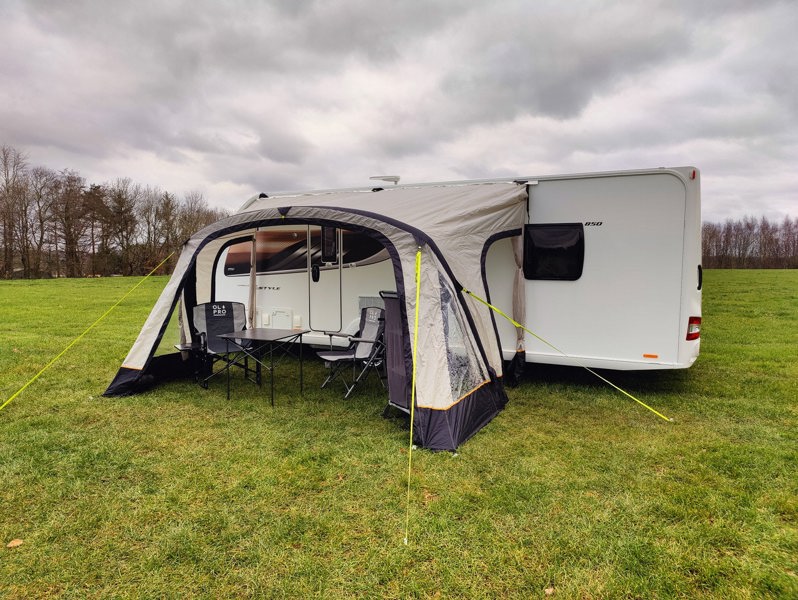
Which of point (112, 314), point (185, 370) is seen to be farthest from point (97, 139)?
point (185, 370)

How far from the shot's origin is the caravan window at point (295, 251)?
19.2ft

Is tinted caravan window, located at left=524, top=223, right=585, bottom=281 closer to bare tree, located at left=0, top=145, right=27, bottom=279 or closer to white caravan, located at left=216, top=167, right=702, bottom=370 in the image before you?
white caravan, located at left=216, top=167, right=702, bottom=370

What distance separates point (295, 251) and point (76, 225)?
81.7 feet

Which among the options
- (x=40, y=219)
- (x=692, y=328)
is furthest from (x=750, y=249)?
(x=40, y=219)

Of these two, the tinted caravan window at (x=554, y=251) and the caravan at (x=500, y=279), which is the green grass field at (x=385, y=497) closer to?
the caravan at (x=500, y=279)

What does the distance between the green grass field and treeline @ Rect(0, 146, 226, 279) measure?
22.6 meters

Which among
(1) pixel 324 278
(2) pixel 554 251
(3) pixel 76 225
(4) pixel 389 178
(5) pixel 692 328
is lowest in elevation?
(5) pixel 692 328

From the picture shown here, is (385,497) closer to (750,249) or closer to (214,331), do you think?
(214,331)

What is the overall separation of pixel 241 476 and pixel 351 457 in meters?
0.77

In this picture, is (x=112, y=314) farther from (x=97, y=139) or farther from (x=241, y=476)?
(x=97, y=139)

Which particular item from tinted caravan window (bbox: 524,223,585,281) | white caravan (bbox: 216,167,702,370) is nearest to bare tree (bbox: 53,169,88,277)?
white caravan (bbox: 216,167,702,370)

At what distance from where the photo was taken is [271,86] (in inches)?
426

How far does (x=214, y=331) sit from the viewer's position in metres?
5.56

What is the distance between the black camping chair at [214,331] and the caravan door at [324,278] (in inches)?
35.7
